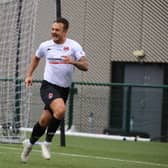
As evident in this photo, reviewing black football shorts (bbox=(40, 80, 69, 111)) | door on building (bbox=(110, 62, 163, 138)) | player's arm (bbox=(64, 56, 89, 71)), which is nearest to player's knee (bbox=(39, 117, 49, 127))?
black football shorts (bbox=(40, 80, 69, 111))

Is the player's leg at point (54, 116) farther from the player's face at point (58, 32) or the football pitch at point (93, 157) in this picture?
the player's face at point (58, 32)

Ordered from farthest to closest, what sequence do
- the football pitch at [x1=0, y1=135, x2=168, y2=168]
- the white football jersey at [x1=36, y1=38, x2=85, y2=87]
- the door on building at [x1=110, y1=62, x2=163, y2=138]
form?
the door on building at [x1=110, y1=62, x2=163, y2=138] → the football pitch at [x1=0, y1=135, x2=168, y2=168] → the white football jersey at [x1=36, y1=38, x2=85, y2=87]

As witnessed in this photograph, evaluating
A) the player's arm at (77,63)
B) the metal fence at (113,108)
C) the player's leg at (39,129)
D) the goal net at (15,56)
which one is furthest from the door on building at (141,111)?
the player's arm at (77,63)

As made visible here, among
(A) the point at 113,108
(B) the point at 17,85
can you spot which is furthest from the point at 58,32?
(A) the point at 113,108

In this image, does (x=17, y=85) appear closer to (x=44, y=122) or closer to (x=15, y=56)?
(x=15, y=56)

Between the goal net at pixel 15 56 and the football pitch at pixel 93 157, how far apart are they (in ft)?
3.30

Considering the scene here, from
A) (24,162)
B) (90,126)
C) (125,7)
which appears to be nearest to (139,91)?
(90,126)

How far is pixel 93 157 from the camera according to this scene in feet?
40.8

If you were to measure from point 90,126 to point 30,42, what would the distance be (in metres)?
6.12

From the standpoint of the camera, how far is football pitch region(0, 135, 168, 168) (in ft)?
35.3

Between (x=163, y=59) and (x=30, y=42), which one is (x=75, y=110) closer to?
(x=163, y=59)

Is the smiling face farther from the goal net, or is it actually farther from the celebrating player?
the goal net

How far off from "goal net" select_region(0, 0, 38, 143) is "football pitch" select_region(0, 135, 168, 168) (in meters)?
1.01

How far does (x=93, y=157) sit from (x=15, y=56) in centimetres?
402
